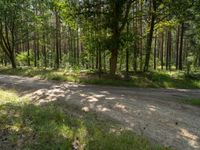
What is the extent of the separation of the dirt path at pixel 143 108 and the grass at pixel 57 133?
783 millimetres

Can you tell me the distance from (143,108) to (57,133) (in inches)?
193

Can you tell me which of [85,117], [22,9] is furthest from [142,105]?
[22,9]

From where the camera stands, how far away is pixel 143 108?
37.7 ft

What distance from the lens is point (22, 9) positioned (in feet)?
91.4

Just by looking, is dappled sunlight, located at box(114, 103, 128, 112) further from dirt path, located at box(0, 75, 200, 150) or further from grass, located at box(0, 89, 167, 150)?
grass, located at box(0, 89, 167, 150)

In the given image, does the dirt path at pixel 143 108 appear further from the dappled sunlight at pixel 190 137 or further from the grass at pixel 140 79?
the grass at pixel 140 79

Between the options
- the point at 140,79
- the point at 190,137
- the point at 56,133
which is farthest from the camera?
the point at 140,79

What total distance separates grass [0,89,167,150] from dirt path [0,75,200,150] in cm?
78

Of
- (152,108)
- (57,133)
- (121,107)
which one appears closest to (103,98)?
(121,107)

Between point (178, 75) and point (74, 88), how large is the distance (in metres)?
9.07

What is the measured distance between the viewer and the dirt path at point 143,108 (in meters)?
8.57

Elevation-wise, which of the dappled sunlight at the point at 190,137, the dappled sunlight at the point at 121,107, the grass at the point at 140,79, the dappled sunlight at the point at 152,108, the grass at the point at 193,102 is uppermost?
the grass at the point at 140,79

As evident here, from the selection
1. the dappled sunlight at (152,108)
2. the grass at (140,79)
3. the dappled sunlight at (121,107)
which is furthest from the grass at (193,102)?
the grass at (140,79)

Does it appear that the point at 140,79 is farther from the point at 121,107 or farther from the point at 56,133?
the point at 56,133
